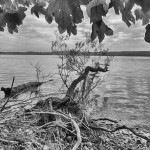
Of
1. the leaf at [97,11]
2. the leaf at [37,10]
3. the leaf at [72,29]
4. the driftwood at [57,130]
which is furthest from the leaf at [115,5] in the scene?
the driftwood at [57,130]

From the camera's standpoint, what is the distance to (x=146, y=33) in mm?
1438

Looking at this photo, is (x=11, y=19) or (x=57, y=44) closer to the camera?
(x=11, y=19)

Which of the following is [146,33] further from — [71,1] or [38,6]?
[38,6]

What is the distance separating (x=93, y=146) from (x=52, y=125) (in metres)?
1.04

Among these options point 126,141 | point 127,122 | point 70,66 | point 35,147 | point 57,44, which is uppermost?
point 57,44

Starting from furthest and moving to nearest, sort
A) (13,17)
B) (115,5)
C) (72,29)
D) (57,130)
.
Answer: (57,130), (72,29), (13,17), (115,5)

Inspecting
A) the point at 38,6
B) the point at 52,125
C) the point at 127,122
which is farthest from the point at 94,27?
the point at 127,122

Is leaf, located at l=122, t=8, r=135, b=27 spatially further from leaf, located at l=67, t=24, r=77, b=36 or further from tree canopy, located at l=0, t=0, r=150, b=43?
leaf, located at l=67, t=24, r=77, b=36

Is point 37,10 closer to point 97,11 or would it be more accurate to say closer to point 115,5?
point 115,5

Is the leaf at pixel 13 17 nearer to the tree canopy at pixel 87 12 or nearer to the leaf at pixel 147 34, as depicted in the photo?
the tree canopy at pixel 87 12

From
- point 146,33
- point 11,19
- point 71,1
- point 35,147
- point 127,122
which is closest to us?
point 71,1

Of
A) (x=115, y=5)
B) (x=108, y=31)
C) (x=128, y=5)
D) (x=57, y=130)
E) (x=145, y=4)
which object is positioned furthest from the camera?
(x=57, y=130)

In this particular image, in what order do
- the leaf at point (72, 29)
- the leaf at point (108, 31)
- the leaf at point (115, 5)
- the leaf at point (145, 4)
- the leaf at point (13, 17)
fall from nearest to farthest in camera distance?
the leaf at point (145, 4), the leaf at point (115, 5), the leaf at point (108, 31), the leaf at point (13, 17), the leaf at point (72, 29)

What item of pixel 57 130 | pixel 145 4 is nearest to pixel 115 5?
pixel 145 4
